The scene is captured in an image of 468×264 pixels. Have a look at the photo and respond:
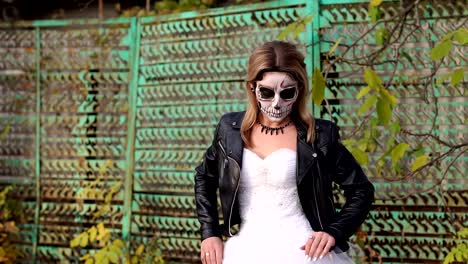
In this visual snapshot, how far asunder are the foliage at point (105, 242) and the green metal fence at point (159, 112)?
0.05 metres

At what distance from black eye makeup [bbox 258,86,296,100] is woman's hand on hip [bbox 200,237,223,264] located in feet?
2.17

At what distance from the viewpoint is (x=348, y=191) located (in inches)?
125

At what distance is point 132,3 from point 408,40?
313 centimetres

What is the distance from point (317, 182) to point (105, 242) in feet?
11.3

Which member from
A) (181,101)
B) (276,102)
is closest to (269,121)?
(276,102)

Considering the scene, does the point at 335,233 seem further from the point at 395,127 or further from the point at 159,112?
the point at 159,112

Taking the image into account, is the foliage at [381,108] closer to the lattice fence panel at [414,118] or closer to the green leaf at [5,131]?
the lattice fence panel at [414,118]

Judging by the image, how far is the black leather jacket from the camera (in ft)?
10.2

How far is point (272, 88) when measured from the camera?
3100 millimetres

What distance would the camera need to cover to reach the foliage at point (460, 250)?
188 inches

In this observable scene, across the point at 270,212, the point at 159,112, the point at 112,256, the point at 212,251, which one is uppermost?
the point at 159,112

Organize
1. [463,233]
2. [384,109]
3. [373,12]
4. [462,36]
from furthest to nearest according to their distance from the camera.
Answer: [463,233] → [373,12] → [462,36] → [384,109]

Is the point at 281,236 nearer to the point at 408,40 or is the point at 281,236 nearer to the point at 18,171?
the point at 408,40

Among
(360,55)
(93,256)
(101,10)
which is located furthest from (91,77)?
(360,55)
